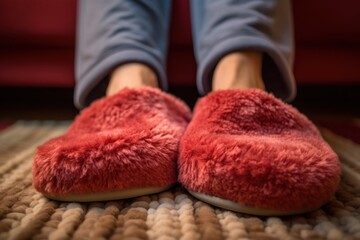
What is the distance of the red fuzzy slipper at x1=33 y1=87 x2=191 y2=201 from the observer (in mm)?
307

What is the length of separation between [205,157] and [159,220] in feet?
0.21

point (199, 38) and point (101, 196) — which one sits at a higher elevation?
point (199, 38)

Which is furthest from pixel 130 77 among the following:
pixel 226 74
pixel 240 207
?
pixel 240 207

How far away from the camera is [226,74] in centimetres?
43

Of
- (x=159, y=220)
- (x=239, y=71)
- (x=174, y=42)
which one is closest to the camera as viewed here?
(x=159, y=220)

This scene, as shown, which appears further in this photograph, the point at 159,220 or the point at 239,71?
the point at 239,71

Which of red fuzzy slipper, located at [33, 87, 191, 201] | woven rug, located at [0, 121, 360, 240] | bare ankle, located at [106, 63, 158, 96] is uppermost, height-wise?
bare ankle, located at [106, 63, 158, 96]

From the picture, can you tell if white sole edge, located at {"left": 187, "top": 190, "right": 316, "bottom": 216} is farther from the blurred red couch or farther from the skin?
the blurred red couch

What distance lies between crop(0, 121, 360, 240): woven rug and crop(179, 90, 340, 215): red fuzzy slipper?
1 centimetres

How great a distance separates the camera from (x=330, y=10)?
0.65 meters

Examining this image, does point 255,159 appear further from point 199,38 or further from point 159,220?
point 199,38

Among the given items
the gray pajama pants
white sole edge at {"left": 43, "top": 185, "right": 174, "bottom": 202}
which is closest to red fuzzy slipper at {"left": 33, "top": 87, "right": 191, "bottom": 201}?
white sole edge at {"left": 43, "top": 185, "right": 174, "bottom": 202}

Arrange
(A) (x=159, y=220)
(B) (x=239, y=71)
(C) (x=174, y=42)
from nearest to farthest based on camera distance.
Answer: (A) (x=159, y=220)
(B) (x=239, y=71)
(C) (x=174, y=42)

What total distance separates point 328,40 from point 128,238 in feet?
1.91
